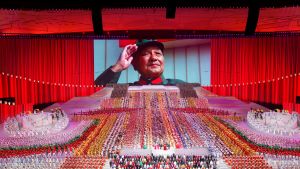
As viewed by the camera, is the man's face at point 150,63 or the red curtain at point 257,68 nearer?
the red curtain at point 257,68

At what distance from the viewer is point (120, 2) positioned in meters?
8.64

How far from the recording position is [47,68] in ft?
32.0

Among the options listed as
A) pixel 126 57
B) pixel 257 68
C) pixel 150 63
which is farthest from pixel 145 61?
pixel 257 68

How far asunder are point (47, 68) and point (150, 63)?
276 cm

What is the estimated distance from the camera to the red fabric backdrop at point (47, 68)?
9.55m

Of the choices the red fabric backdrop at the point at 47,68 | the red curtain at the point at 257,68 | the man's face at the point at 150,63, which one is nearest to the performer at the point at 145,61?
the man's face at the point at 150,63

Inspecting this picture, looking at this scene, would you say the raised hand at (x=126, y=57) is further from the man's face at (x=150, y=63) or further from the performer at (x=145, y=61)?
the man's face at (x=150, y=63)

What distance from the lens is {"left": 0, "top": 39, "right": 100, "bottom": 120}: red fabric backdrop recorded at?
9.55m

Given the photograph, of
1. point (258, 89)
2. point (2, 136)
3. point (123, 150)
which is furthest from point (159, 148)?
point (258, 89)

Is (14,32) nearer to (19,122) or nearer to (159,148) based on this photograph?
(19,122)

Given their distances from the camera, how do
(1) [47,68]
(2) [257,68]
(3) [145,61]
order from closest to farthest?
(3) [145,61]
(2) [257,68]
(1) [47,68]

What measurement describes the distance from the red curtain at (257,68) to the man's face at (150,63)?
4.76ft

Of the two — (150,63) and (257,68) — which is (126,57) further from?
(257,68)

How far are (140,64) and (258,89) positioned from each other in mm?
3198
